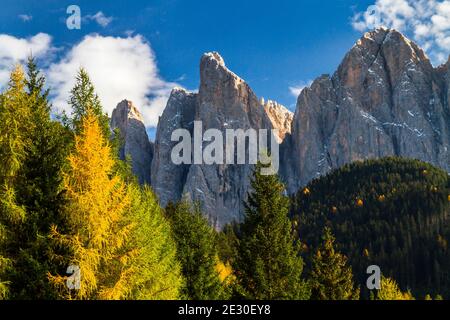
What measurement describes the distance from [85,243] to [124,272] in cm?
159

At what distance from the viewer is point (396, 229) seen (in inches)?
6014

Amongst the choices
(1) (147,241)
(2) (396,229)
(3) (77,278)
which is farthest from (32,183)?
(2) (396,229)

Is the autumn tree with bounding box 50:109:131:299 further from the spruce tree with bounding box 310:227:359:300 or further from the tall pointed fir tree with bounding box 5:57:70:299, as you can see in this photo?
the spruce tree with bounding box 310:227:359:300

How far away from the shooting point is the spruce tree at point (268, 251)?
24062mm

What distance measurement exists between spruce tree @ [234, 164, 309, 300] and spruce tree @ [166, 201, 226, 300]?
5142 mm

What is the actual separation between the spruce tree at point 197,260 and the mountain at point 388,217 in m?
101

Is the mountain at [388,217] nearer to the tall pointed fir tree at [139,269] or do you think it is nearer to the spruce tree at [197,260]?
the spruce tree at [197,260]

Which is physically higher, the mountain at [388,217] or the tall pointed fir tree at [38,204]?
the mountain at [388,217]

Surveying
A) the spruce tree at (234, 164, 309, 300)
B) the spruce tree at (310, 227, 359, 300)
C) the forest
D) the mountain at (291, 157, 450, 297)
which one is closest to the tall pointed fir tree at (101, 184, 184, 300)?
the forest

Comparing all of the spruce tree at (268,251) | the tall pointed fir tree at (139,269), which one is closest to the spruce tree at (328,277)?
the spruce tree at (268,251)

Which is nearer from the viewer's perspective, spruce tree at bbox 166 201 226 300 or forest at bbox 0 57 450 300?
forest at bbox 0 57 450 300

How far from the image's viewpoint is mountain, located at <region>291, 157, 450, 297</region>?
13538 cm

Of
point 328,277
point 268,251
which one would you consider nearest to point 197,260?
point 268,251

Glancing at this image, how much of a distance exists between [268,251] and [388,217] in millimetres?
146208
